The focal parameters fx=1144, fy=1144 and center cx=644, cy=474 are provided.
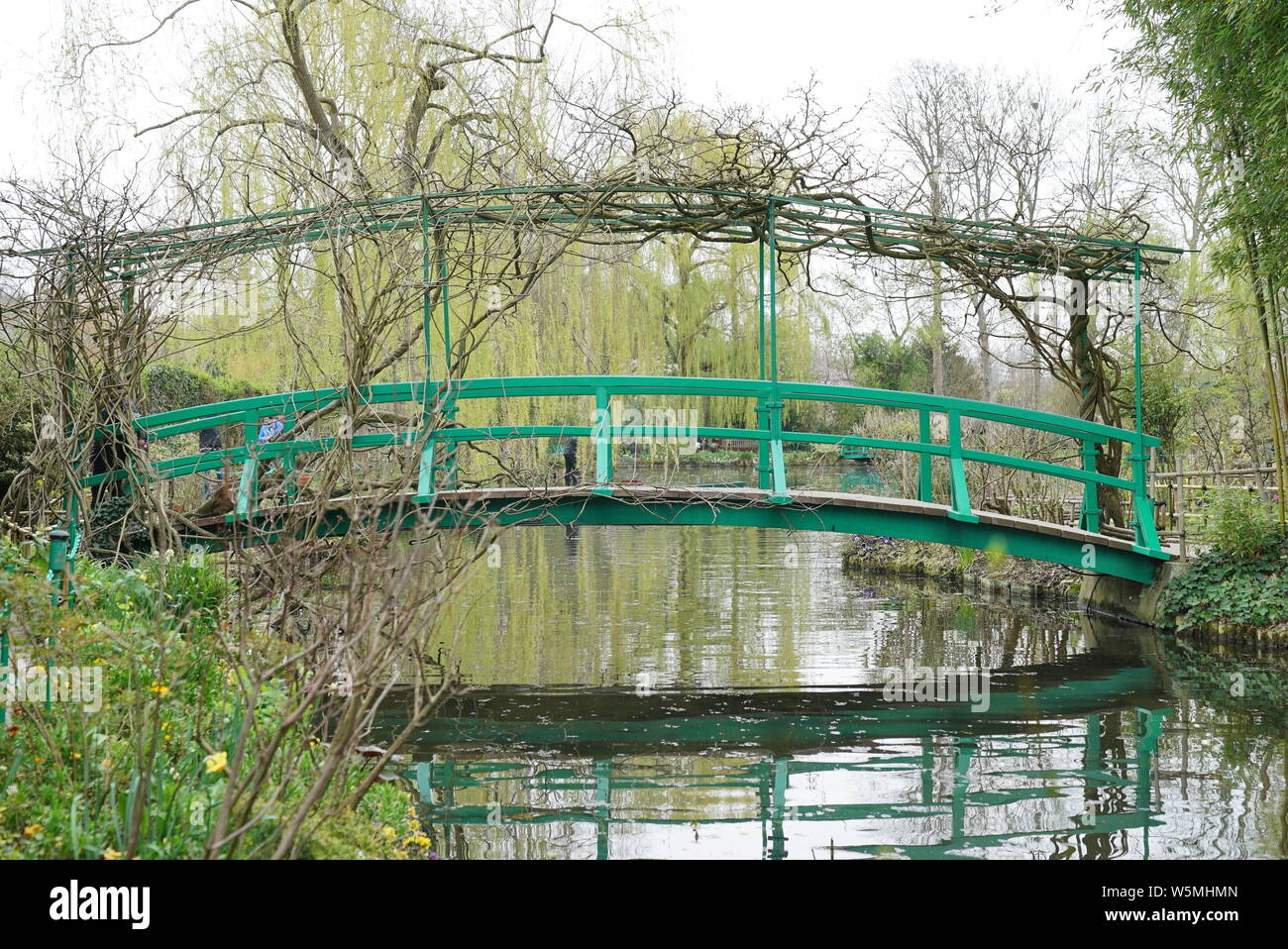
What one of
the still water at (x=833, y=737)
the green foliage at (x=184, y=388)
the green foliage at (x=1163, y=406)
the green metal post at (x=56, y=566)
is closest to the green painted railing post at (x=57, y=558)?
the green metal post at (x=56, y=566)

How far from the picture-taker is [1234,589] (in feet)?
29.7

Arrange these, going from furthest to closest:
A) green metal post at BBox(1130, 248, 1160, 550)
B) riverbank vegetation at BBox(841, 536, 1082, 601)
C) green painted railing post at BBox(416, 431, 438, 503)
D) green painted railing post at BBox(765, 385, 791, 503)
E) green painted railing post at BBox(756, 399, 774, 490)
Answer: riverbank vegetation at BBox(841, 536, 1082, 601) < green metal post at BBox(1130, 248, 1160, 550) < green painted railing post at BBox(756, 399, 774, 490) < green painted railing post at BBox(765, 385, 791, 503) < green painted railing post at BBox(416, 431, 438, 503)

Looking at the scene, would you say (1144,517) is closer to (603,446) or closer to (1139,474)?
(1139,474)

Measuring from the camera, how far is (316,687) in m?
3.02

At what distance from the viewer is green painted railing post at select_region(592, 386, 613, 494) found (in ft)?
26.2

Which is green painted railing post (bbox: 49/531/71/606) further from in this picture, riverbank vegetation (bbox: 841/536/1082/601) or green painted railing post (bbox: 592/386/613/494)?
riverbank vegetation (bbox: 841/536/1082/601)

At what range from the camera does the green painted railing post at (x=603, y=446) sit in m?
7.97

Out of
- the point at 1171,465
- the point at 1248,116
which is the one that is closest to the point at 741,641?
the point at 1248,116

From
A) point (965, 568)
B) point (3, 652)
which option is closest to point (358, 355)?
point (3, 652)

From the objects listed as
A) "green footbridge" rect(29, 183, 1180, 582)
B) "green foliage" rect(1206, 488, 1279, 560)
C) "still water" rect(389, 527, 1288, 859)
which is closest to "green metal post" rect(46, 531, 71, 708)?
"still water" rect(389, 527, 1288, 859)

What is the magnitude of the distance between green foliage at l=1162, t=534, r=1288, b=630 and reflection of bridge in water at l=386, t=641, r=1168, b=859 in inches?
45.9

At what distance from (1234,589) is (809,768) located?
16.1 feet

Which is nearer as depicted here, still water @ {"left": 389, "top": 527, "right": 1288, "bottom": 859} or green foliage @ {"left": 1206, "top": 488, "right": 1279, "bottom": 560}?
still water @ {"left": 389, "top": 527, "right": 1288, "bottom": 859}
